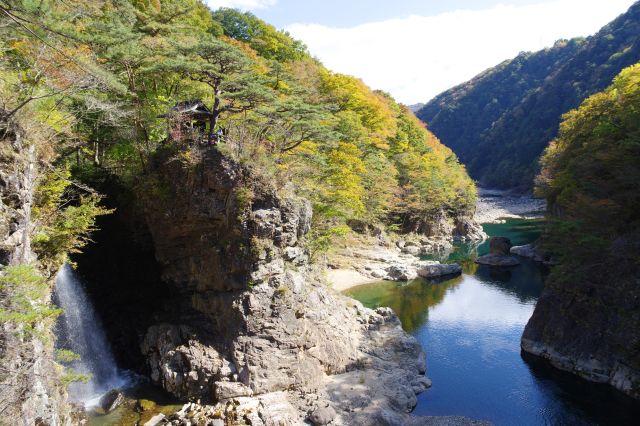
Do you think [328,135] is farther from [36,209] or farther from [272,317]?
[36,209]

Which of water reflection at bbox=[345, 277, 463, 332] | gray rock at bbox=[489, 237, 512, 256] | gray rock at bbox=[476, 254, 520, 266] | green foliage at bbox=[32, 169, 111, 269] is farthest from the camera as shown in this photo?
gray rock at bbox=[489, 237, 512, 256]

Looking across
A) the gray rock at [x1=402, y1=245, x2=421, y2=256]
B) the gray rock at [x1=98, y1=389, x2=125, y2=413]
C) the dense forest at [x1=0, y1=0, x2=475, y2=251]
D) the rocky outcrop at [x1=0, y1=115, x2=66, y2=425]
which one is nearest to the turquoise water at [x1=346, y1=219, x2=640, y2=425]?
the gray rock at [x1=402, y1=245, x2=421, y2=256]

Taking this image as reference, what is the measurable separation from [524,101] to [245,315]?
10856 cm

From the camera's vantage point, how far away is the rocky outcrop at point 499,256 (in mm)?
36781

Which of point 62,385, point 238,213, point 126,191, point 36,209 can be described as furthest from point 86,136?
point 62,385

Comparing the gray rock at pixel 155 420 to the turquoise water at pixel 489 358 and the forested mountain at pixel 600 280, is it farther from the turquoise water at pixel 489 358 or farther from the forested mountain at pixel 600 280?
the forested mountain at pixel 600 280

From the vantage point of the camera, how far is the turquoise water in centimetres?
1588

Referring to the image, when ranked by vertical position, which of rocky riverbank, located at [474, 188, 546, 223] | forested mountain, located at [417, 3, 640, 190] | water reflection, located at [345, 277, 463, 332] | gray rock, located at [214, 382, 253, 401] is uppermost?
forested mountain, located at [417, 3, 640, 190]

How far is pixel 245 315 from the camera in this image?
50.5ft

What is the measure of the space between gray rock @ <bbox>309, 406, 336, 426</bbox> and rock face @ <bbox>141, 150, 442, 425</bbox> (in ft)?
0.14

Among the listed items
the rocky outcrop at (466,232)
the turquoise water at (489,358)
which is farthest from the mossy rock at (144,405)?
the rocky outcrop at (466,232)

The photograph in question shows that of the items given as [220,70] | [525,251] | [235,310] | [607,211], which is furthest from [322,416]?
[525,251]

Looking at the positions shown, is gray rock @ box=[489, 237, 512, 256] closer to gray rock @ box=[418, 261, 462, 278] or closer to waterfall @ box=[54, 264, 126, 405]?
gray rock @ box=[418, 261, 462, 278]

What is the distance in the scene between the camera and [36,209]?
40.4 ft
